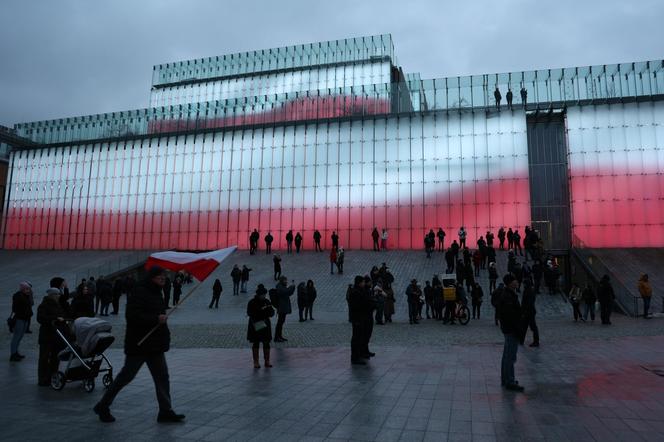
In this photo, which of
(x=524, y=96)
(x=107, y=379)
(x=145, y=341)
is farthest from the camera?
(x=524, y=96)

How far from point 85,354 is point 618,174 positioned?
36.2 meters

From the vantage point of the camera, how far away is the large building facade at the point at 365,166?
3462 centimetres

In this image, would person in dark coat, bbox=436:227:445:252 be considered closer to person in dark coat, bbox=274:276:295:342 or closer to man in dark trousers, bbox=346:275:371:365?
person in dark coat, bbox=274:276:295:342

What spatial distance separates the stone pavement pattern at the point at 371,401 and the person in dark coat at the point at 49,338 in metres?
0.29

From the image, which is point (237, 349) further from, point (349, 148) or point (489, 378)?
point (349, 148)

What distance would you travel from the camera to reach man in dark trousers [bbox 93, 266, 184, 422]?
232 inches

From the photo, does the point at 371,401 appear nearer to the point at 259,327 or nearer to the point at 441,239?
the point at 259,327

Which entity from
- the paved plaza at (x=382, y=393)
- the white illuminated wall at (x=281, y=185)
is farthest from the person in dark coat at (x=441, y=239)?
the paved plaza at (x=382, y=393)

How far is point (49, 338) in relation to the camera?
8.15m

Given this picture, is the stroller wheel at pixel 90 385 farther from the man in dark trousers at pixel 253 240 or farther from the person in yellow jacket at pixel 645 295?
the man in dark trousers at pixel 253 240

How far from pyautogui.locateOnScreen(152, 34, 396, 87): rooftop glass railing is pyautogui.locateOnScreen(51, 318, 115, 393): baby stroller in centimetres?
5035

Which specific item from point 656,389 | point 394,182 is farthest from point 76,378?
point 394,182

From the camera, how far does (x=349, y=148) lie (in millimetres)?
39031

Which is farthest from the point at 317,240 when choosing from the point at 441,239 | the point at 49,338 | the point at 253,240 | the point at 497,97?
the point at 49,338
